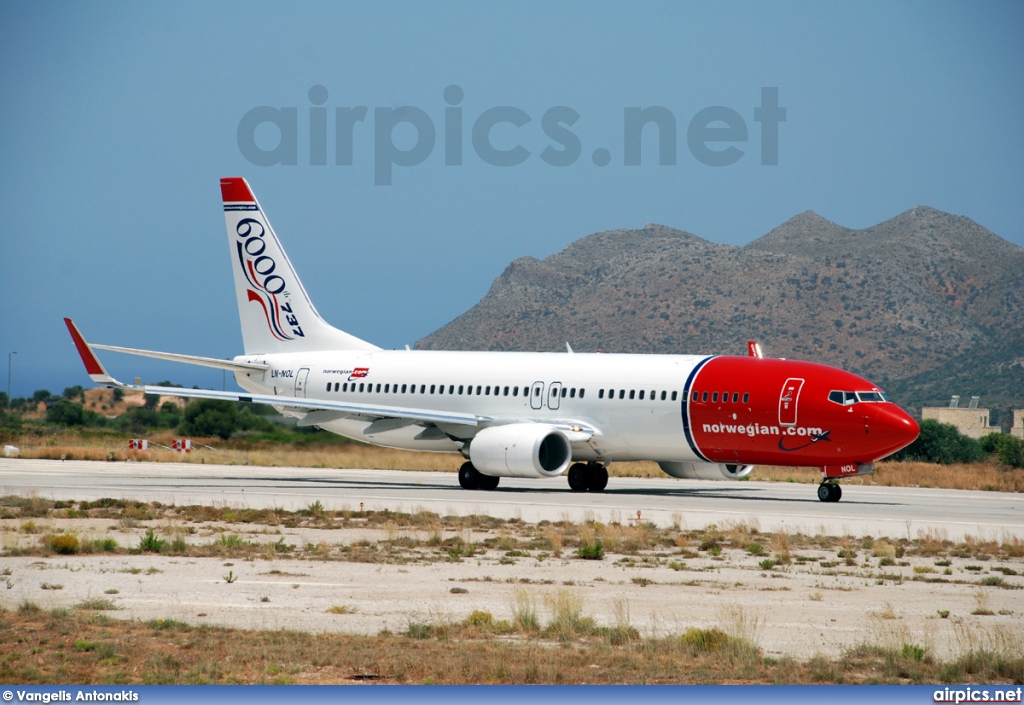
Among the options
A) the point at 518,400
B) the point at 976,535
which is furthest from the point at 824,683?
the point at 518,400

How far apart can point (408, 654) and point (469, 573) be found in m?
5.98

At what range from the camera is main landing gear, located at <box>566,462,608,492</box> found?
37.0m

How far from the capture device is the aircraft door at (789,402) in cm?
3253

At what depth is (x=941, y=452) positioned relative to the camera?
207 ft

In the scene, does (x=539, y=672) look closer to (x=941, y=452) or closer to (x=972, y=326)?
(x=941, y=452)

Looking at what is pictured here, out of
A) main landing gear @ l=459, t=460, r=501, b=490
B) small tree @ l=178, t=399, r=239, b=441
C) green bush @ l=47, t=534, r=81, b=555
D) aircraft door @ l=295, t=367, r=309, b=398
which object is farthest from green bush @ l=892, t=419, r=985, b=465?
green bush @ l=47, t=534, r=81, b=555

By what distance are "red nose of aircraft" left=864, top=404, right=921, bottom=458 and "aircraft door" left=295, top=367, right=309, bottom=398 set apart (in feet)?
59.3

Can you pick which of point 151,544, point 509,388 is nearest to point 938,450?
point 509,388

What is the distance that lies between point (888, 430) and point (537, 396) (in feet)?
32.1

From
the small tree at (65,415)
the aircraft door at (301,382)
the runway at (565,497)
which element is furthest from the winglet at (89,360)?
the small tree at (65,415)

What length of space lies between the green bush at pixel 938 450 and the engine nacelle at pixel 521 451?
32.0 m

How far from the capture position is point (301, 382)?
4247 cm

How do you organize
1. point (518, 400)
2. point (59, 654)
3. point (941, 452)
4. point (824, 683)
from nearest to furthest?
1. point (824, 683)
2. point (59, 654)
3. point (518, 400)
4. point (941, 452)

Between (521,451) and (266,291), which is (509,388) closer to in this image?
(521,451)
